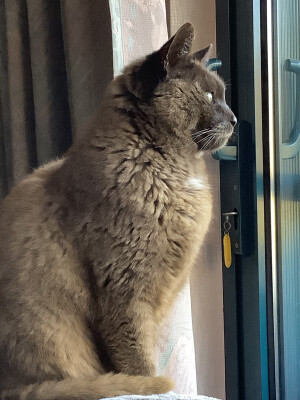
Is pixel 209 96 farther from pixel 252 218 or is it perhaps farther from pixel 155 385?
pixel 155 385

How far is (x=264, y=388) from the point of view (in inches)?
48.6

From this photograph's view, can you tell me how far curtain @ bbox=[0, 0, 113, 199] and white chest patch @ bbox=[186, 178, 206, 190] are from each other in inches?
14.9

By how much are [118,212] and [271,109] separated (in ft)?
1.61

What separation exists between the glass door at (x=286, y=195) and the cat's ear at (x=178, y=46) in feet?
1.09

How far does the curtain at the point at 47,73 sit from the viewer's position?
1.21m

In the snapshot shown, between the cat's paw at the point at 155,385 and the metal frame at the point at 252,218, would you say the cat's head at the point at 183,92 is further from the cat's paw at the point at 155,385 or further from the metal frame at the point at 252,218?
the cat's paw at the point at 155,385

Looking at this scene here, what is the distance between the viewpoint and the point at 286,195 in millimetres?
1178

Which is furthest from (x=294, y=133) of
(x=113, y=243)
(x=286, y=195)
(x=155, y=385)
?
(x=155, y=385)

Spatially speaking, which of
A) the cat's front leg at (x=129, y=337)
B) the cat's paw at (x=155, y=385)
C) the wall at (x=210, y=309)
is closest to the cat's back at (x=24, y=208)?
the cat's front leg at (x=129, y=337)

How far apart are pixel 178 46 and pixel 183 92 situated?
0.08 m

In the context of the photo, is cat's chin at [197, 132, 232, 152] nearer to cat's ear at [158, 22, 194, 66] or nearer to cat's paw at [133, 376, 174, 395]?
cat's ear at [158, 22, 194, 66]

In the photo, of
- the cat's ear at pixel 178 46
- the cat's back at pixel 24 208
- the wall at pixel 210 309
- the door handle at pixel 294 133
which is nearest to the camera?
the cat's ear at pixel 178 46

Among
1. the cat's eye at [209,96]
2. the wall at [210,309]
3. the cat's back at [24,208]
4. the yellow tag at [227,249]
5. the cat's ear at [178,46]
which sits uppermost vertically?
the cat's ear at [178,46]

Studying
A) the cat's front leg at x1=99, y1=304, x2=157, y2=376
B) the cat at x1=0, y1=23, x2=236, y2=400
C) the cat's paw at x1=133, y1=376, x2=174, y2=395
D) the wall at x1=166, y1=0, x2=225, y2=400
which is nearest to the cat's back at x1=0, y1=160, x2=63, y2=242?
the cat at x1=0, y1=23, x2=236, y2=400
